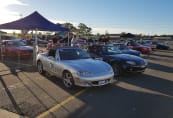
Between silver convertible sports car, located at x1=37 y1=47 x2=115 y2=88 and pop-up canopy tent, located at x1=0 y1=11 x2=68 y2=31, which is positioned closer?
silver convertible sports car, located at x1=37 y1=47 x2=115 y2=88

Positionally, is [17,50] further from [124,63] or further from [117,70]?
[124,63]

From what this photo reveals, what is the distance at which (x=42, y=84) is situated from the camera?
825cm

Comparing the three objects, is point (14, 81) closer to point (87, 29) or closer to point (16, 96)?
point (16, 96)

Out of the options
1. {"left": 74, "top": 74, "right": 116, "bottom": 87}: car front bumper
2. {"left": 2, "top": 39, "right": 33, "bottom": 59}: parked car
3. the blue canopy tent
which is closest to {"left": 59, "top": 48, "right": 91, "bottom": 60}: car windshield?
{"left": 74, "top": 74, "right": 116, "bottom": 87}: car front bumper

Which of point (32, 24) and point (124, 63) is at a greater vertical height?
point (32, 24)

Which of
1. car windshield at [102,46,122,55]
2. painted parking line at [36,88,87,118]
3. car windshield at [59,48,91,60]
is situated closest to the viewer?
painted parking line at [36,88,87,118]

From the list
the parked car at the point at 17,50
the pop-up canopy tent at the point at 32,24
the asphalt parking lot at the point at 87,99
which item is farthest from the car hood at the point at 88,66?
the parked car at the point at 17,50

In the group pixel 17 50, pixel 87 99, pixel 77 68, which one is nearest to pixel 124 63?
pixel 77 68

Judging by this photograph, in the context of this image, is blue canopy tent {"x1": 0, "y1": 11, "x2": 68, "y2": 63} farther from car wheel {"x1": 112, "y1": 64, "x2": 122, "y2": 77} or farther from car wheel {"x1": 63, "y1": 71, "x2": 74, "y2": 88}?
car wheel {"x1": 63, "y1": 71, "x2": 74, "y2": 88}

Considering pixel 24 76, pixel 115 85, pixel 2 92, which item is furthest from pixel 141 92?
pixel 24 76

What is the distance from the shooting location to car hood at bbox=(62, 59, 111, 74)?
7336 mm

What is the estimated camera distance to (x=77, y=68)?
24.1ft

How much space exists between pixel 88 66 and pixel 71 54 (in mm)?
1417

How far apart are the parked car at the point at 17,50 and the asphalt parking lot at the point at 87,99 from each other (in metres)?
6.79
